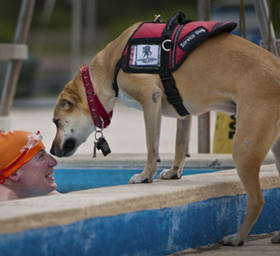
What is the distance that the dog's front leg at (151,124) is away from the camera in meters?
5.91

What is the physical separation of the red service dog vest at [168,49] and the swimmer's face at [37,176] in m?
0.81

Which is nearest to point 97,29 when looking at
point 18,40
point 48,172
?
point 18,40

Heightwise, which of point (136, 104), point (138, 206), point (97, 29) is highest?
point (97, 29)

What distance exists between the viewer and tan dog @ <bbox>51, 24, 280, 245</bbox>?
535cm

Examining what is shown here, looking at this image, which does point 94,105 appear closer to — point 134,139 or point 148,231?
point 148,231

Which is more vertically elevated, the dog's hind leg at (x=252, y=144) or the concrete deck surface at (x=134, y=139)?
the dog's hind leg at (x=252, y=144)

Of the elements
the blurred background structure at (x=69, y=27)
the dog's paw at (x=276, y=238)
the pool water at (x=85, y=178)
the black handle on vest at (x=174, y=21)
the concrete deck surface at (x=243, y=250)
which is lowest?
the concrete deck surface at (x=243, y=250)

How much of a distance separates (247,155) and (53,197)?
1.17m

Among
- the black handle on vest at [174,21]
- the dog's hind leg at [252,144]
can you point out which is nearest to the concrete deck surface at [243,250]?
the dog's hind leg at [252,144]

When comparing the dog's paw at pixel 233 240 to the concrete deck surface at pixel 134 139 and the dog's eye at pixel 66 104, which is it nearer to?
the concrete deck surface at pixel 134 139

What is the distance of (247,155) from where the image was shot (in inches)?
209

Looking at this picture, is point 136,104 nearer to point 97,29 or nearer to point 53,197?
point 53,197

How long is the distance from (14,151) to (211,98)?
1.21m

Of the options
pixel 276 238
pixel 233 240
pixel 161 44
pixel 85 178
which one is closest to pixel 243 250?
pixel 233 240
